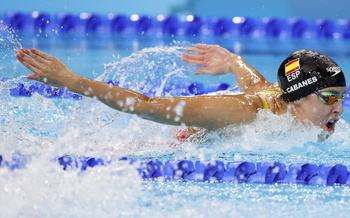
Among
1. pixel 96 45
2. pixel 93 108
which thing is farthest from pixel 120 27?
pixel 93 108

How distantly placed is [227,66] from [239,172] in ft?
2.91

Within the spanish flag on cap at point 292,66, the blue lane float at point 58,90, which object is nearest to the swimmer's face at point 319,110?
the spanish flag on cap at point 292,66

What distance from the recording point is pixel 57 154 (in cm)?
258

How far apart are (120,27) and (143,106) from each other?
3.61m

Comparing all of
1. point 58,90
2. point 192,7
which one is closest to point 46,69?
point 58,90

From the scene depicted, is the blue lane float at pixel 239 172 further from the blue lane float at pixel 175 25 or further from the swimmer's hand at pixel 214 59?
the blue lane float at pixel 175 25

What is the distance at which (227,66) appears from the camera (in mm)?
3133

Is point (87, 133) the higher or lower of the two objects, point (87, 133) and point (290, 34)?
the lower

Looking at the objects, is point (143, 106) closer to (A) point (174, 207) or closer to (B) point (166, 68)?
(A) point (174, 207)

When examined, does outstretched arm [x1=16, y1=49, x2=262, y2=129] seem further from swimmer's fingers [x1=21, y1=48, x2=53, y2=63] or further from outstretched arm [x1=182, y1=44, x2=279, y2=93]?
outstretched arm [x1=182, y1=44, x2=279, y2=93]

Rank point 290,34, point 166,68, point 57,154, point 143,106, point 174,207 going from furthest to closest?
point 290,34 < point 166,68 < point 57,154 < point 143,106 < point 174,207

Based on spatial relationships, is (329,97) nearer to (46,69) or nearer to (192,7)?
(46,69)

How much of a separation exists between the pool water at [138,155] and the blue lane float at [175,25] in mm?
1618

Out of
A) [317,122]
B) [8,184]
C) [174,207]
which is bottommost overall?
[174,207]
